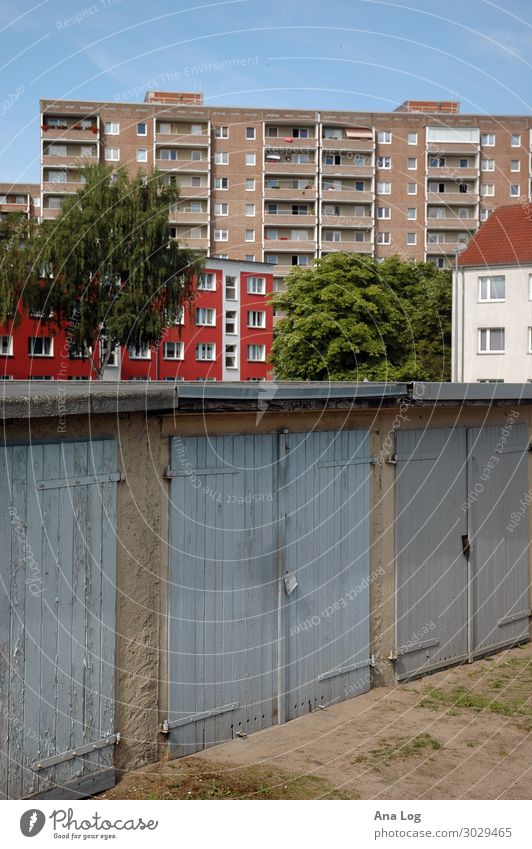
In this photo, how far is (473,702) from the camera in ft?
37.1

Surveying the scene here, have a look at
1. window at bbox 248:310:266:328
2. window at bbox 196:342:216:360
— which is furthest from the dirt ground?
window at bbox 248:310:266:328

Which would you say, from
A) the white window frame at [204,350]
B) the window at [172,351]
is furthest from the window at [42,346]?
the white window frame at [204,350]

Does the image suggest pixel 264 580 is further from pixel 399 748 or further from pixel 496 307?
pixel 496 307

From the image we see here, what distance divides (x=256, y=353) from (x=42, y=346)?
1391 centimetres

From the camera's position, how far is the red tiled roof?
175ft

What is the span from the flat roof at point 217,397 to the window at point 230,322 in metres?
49.4

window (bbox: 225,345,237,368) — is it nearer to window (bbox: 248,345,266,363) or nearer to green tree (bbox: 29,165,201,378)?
window (bbox: 248,345,266,363)

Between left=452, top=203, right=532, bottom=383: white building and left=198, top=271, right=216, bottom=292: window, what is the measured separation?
13.2 metres

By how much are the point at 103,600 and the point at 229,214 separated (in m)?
86.3

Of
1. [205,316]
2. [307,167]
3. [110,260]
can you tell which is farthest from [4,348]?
[307,167]

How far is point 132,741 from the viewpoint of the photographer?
863 centimetres

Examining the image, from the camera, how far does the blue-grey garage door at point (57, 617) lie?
744 centimetres

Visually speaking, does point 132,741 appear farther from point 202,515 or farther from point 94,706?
point 202,515
